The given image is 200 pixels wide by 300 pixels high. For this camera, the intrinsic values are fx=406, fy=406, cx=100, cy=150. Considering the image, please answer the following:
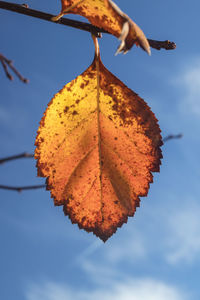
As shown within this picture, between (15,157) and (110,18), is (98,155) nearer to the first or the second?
(15,157)

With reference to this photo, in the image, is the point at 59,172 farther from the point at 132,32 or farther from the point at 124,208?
the point at 132,32

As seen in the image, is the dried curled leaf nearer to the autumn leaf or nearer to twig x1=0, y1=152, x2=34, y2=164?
twig x1=0, y1=152, x2=34, y2=164

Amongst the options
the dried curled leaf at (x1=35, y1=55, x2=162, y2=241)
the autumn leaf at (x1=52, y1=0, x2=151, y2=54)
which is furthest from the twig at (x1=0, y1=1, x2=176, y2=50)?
the dried curled leaf at (x1=35, y1=55, x2=162, y2=241)

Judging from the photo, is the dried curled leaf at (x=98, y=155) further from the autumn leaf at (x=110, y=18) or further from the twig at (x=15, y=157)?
the autumn leaf at (x=110, y=18)

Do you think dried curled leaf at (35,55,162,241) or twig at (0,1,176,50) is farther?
dried curled leaf at (35,55,162,241)

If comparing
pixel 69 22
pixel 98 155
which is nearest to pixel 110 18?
pixel 69 22

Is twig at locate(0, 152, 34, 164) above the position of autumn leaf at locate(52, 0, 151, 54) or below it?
below
